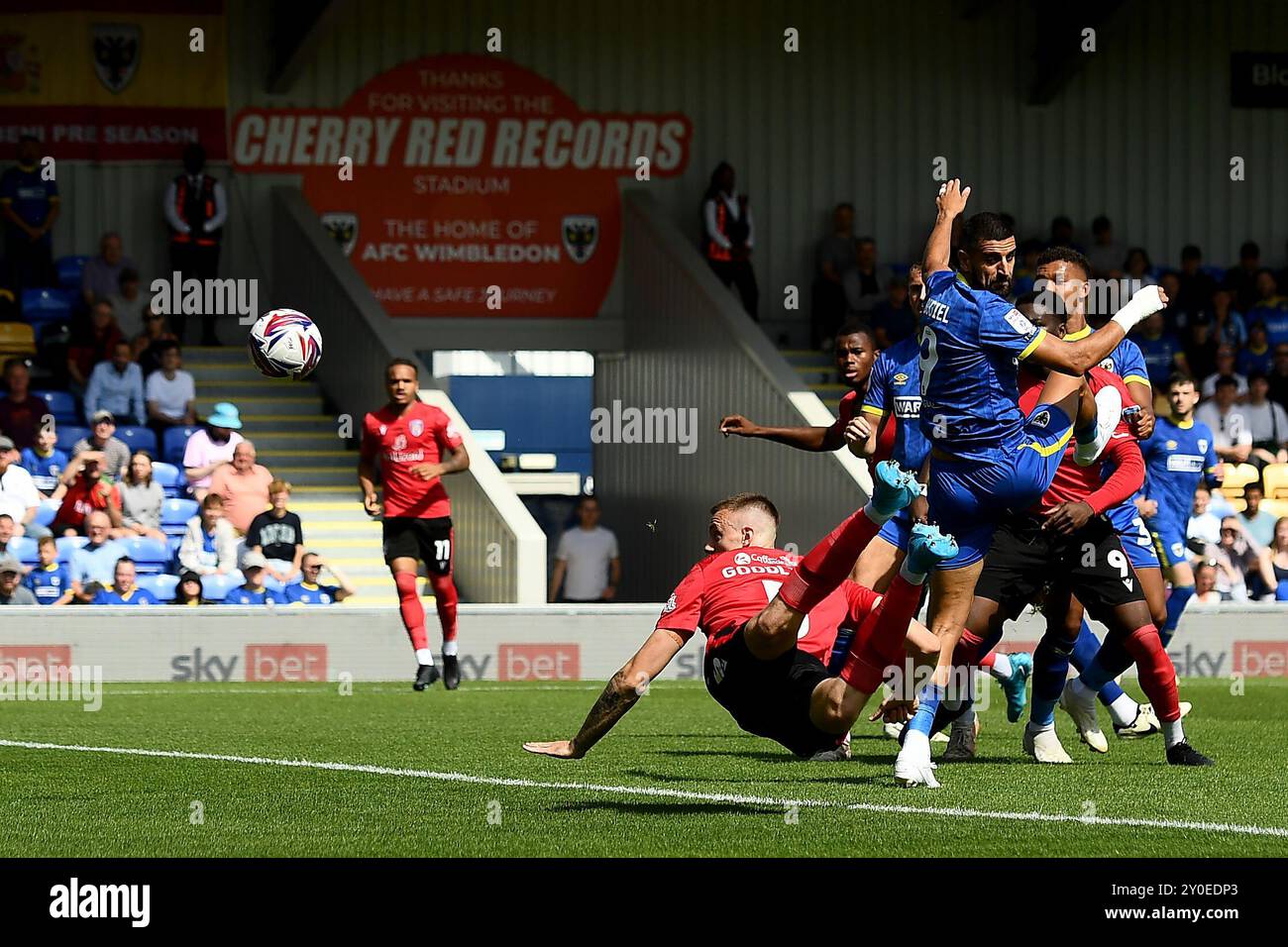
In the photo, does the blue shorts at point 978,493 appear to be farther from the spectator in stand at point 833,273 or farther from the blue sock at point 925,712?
the spectator in stand at point 833,273

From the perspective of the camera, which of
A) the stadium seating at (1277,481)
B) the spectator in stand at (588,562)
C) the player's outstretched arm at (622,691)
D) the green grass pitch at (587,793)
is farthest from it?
the spectator in stand at (588,562)

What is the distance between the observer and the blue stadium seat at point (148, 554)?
55.7 ft

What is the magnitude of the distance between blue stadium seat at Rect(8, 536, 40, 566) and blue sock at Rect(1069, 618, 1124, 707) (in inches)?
366

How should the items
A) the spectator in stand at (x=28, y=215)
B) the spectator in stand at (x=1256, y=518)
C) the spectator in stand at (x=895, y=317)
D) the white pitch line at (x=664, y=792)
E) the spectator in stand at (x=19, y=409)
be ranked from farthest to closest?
the spectator in stand at (x=895, y=317) → the spectator in stand at (x=28, y=215) → the spectator in stand at (x=1256, y=518) → the spectator in stand at (x=19, y=409) → the white pitch line at (x=664, y=792)

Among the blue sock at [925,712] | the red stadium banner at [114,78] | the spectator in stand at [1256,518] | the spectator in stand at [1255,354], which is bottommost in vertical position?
the blue sock at [925,712]

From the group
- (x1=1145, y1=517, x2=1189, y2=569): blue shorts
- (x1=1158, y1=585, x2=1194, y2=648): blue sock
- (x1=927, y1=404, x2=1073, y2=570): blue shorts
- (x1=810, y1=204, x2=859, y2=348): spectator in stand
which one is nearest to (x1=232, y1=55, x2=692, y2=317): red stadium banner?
(x1=810, y1=204, x2=859, y2=348): spectator in stand

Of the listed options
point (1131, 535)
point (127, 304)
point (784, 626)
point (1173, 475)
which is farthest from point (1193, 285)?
point (784, 626)

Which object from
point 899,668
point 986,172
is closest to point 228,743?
point 899,668

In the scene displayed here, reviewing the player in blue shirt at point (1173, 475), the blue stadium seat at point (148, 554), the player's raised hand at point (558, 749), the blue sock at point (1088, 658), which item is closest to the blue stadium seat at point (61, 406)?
the blue stadium seat at point (148, 554)

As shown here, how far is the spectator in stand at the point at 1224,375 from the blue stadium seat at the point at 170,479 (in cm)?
963

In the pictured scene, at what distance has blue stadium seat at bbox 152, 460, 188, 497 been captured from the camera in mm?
18250

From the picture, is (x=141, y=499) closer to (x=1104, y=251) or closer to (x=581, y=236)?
(x=581, y=236)

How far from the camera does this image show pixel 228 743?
9.80m

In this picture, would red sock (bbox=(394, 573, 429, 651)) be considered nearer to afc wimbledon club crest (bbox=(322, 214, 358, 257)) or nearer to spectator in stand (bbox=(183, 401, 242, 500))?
spectator in stand (bbox=(183, 401, 242, 500))
